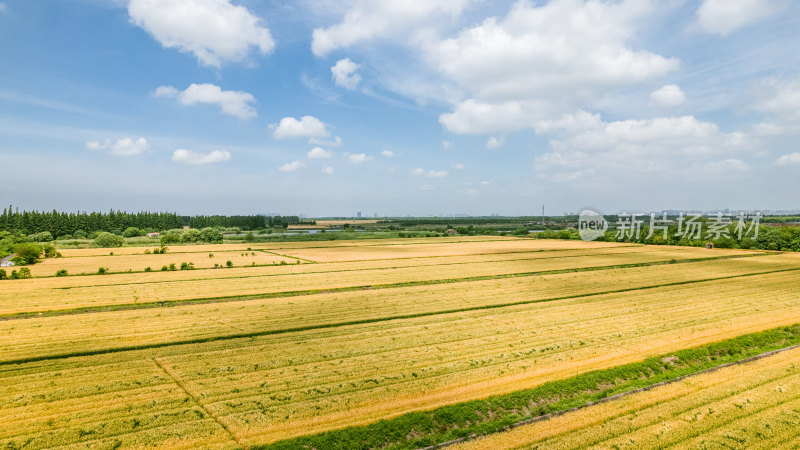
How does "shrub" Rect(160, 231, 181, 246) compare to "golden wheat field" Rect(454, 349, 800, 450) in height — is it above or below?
above

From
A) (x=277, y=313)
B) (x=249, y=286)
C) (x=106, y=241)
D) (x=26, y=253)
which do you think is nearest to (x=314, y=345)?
(x=277, y=313)

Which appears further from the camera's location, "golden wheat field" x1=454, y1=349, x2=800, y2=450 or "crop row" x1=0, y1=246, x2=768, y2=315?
"crop row" x1=0, y1=246, x2=768, y2=315

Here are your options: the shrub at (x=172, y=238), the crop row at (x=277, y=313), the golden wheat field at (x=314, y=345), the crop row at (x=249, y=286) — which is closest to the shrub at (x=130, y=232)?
the shrub at (x=172, y=238)

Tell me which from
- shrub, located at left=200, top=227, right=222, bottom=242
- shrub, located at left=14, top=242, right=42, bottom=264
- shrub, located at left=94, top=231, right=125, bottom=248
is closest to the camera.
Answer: shrub, located at left=14, top=242, right=42, bottom=264

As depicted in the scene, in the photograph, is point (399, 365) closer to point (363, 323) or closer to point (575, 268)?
point (363, 323)

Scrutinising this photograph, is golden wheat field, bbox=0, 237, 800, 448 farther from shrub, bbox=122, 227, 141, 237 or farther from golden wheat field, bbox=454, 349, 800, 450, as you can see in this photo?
shrub, bbox=122, 227, 141, 237

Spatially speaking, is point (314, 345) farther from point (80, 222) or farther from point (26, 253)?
point (80, 222)

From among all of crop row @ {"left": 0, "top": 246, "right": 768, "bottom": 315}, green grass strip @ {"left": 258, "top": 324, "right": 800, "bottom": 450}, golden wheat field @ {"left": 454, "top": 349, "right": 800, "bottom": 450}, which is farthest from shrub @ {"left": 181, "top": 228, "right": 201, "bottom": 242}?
golden wheat field @ {"left": 454, "top": 349, "right": 800, "bottom": 450}

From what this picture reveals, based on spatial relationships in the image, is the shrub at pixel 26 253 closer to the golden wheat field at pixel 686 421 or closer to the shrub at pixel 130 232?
the golden wheat field at pixel 686 421
